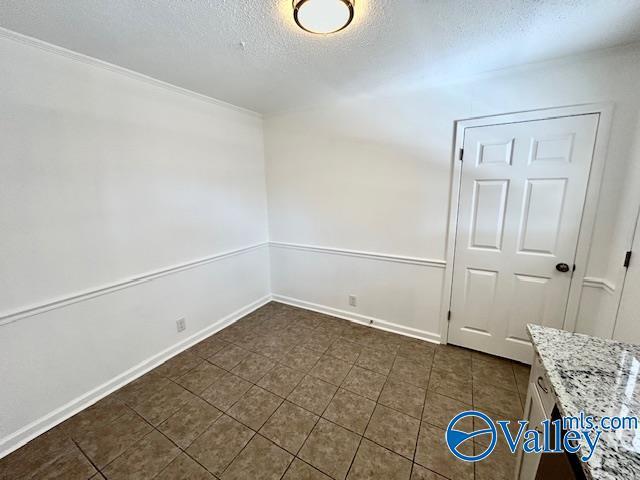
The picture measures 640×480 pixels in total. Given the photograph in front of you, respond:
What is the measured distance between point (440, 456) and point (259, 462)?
1.04m

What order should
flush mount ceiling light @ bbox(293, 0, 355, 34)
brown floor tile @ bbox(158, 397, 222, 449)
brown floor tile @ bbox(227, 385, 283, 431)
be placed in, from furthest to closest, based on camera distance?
1. brown floor tile @ bbox(227, 385, 283, 431)
2. brown floor tile @ bbox(158, 397, 222, 449)
3. flush mount ceiling light @ bbox(293, 0, 355, 34)

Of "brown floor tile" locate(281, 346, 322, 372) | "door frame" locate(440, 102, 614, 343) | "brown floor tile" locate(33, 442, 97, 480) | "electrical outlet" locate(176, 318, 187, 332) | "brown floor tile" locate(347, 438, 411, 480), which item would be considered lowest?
"brown floor tile" locate(33, 442, 97, 480)

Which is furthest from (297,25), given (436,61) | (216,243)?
(216,243)

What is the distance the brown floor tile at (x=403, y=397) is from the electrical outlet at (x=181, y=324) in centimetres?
187

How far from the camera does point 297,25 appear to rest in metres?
1.44

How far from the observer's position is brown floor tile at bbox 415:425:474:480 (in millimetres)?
1401

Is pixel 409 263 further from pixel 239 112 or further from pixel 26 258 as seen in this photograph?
pixel 26 258

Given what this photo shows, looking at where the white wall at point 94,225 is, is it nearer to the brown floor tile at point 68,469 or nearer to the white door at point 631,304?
the brown floor tile at point 68,469

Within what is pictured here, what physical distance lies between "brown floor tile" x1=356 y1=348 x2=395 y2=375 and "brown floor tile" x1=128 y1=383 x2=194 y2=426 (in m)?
1.40

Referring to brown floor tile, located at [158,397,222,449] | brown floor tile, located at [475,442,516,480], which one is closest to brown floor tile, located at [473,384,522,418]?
brown floor tile, located at [475,442,516,480]

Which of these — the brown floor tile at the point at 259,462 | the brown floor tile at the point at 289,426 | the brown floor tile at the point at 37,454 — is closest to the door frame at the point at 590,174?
the brown floor tile at the point at 289,426

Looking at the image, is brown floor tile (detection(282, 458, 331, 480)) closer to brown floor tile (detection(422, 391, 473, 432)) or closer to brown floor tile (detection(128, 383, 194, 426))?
brown floor tile (detection(422, 391, 473, 432))

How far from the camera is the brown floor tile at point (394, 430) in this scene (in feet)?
5.06

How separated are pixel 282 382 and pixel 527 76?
2.96 meters
